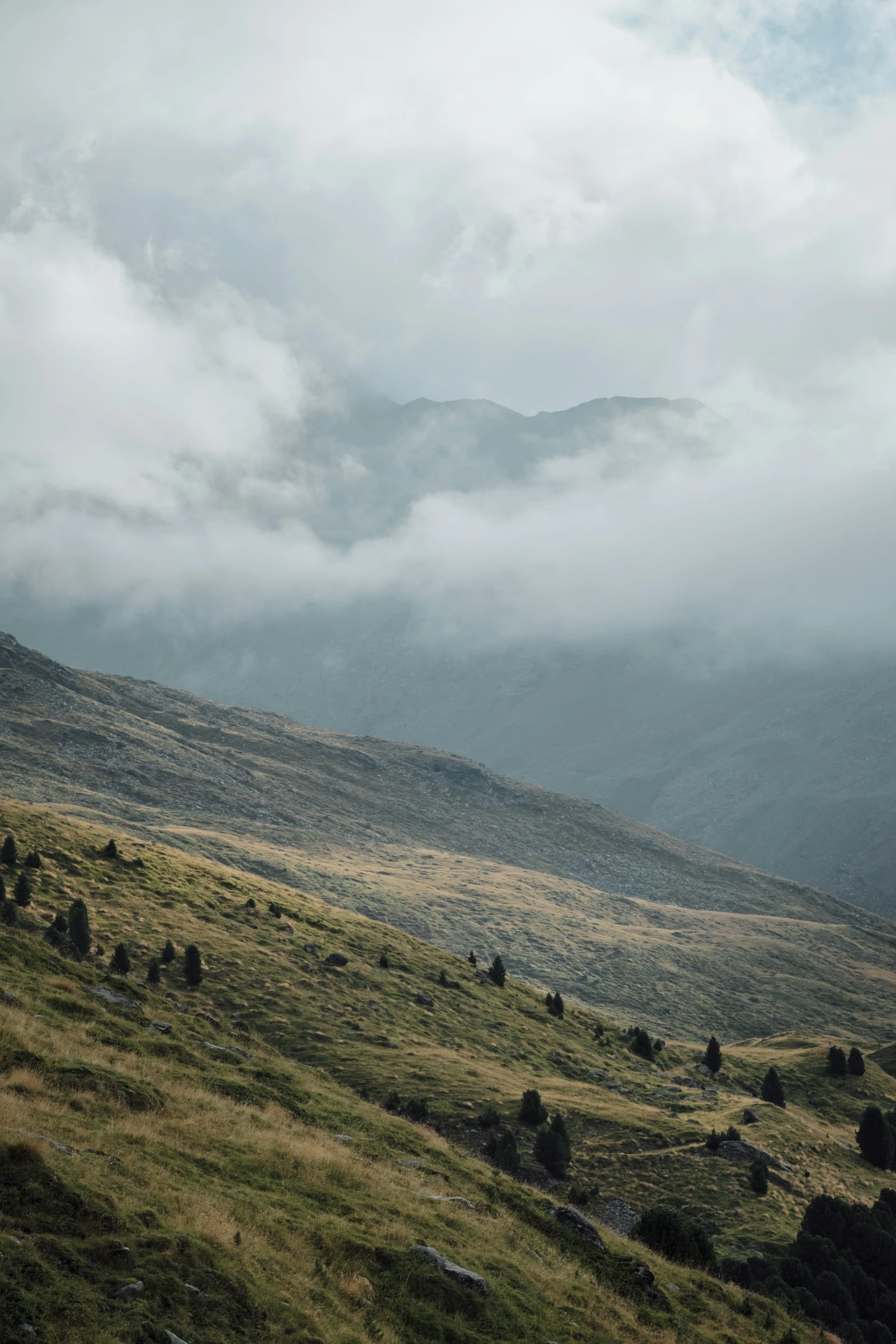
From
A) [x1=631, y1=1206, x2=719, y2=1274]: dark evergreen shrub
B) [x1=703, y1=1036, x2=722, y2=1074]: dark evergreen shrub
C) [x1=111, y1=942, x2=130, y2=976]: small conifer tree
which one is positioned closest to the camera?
[x1=631, y1=1206, x2=719, y2=1274]: dark evergreen shrub

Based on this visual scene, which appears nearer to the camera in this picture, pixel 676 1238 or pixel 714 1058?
pixel 676 1238

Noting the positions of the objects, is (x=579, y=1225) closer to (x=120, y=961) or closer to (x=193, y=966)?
(x=120, y=961)

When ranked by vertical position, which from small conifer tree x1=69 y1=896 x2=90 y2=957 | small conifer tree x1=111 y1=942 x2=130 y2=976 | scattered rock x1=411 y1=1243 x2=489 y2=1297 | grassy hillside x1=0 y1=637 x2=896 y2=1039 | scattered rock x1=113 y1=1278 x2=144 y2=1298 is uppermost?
scattered rock x1=113 y1=1278 x2=144 y2=1298

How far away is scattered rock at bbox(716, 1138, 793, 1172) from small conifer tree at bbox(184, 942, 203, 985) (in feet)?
88.8

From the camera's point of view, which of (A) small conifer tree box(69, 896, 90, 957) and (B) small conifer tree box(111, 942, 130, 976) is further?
(B) small conifer tree box(111, 942, 130, 976)

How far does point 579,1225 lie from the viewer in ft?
76.9

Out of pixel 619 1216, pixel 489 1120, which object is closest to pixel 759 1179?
pixel 619 1216

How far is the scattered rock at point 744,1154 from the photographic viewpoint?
1561 inches

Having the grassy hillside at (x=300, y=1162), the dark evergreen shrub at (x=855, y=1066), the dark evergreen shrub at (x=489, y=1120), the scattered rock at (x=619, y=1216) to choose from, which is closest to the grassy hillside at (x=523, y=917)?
the dark evergreen shrub at (x=855, y=1066)

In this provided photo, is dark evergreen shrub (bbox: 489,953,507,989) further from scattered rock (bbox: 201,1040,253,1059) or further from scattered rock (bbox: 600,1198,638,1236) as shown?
scattered rock (bbox: 201,1040,253,1059)

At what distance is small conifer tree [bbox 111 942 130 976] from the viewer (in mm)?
38875

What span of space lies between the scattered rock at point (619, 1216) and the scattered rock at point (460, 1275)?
14.7 metres

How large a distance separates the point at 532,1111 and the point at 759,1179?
10.2 meters

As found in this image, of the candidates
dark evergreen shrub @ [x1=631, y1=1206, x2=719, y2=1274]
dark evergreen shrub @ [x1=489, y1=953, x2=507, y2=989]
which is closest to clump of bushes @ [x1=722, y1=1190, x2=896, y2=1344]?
dark evergreen shrub @ [x1=631, y1=1206, x2=719, y2=1274]
